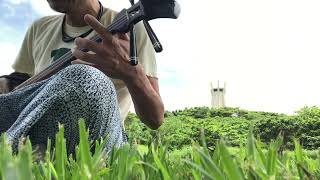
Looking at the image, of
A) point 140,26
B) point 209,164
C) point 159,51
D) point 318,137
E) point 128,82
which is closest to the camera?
point 209,164

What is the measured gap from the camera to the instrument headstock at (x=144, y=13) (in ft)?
7.17

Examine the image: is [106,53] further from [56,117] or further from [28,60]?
[28,60]

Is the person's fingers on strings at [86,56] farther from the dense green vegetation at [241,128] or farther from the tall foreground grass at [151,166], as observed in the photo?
the dense green vegetation at [241,128]

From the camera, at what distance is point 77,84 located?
166 cm

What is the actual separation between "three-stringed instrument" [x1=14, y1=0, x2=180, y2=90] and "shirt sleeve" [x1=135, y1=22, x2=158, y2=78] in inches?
15.1

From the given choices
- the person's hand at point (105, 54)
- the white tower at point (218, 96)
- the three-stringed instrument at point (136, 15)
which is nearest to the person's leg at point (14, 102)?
the person's hand at point (105, 54)

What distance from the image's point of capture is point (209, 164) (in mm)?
584

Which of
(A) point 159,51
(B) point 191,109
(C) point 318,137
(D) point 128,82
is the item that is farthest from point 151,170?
(B) point 191,109

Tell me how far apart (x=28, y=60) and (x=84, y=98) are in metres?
1.76

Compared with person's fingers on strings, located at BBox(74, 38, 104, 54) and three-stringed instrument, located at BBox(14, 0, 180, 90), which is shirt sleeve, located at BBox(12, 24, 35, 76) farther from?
person's fingers on strings, located at BBox(74, 38, 104, 54)

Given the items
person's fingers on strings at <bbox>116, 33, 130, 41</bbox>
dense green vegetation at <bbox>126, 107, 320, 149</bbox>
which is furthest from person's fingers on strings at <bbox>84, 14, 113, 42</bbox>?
dense green vegetation at <bbox>126, 107, 320, 149</bbox>

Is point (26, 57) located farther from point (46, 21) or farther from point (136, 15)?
point (136, 15)

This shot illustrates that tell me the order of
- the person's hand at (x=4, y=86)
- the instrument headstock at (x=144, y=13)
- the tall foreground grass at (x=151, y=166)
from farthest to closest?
the person's hand at (x=4, y=86), the instrument headstock at (x=144, y=13), the tall foreground grass at (x=151, y=166)

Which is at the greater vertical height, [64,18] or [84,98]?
[64,18]
